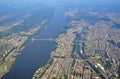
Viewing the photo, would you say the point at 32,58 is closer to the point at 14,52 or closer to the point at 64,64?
the point at 14,52

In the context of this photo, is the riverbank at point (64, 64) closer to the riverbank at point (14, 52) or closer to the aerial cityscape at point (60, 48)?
the aerial cityscape at point (60, 48)

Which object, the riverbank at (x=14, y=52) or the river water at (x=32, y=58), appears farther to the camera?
the riverbank at (x=14, y=52)

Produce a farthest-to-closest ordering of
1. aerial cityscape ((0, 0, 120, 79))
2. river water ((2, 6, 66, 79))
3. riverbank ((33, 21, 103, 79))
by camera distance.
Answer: aerial cityscape ((0, 0, 120, 79)), river water ((2, 6, 66, 79)), riverbank ((33, 21, 103, 79))

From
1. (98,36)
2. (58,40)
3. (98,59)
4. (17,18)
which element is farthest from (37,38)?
(17,18)

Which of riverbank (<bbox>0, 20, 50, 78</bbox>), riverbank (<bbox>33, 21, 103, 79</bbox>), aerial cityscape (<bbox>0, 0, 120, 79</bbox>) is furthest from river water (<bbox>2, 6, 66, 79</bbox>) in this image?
riverbank (<bbox>33, 21, 103, 79</bbox>)

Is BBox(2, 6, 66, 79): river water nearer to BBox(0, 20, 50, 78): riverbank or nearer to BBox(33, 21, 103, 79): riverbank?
BBox(0, 20, 50, 78): riverbank

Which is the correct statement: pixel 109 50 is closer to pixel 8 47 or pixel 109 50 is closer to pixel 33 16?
pixel 8 47

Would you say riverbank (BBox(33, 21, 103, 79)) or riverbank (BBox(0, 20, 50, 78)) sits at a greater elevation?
riverbank (BBox(0, 20, 50, 78))

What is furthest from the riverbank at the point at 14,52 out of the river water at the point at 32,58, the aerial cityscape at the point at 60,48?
the river water at the point at 32,58

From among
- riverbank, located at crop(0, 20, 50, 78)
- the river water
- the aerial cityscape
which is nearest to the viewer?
the river water
